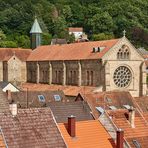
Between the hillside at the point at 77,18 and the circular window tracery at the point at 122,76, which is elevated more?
the hillside at the point at 77,18

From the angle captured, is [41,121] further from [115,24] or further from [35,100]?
[115,24]

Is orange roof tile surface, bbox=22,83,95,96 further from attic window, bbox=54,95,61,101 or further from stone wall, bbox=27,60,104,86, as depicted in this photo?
attic window, bbox=54,95,61,101

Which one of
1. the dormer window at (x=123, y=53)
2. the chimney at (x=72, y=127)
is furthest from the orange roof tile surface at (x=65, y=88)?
the chimney at (x=72, y=127)

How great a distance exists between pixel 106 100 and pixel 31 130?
21.7m

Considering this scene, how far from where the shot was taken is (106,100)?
48.6 metres

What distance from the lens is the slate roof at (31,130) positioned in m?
26.6

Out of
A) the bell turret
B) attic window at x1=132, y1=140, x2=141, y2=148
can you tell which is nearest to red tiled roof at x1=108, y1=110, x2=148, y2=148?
attic window at x1=132, y1=140, x2=141, y2=148

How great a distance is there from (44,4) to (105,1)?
24.0 meters

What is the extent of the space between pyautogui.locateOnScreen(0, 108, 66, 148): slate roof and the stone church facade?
37775 millimetres

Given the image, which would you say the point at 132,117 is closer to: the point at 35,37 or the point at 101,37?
the point at 35,37

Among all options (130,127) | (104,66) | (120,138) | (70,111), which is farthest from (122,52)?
(120,138)

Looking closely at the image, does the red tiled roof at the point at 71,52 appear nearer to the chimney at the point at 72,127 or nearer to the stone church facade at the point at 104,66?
the stone church facade at the point at 104,66

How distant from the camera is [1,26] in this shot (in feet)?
513

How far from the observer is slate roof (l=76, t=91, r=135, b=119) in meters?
46.5
